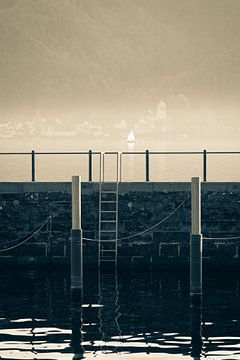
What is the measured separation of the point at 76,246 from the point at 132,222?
168 inches

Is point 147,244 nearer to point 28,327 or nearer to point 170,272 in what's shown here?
point 170,272

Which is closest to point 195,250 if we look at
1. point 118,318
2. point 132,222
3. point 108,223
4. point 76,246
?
point 118,318

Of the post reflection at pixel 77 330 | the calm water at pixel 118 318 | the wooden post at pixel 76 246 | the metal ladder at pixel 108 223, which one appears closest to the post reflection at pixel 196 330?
the calm water at pixel 118 318

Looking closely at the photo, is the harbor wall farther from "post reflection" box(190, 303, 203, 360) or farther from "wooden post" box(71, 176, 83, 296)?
"post reflection" box(190, 303, 203, 360)

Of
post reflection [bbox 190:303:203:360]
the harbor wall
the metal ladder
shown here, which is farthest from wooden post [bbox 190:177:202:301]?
the metal ladder

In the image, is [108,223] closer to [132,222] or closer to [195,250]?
[132,222]

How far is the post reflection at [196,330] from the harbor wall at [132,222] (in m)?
4.26

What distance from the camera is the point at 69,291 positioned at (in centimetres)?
2817

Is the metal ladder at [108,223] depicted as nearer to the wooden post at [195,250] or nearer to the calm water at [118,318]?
the calm water at [118,318]

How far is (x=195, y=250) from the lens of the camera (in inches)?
1033

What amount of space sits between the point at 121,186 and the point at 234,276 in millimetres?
3550

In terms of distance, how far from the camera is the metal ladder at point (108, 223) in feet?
99.7

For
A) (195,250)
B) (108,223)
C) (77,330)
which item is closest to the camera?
(77,330)

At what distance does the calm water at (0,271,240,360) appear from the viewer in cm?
2222
